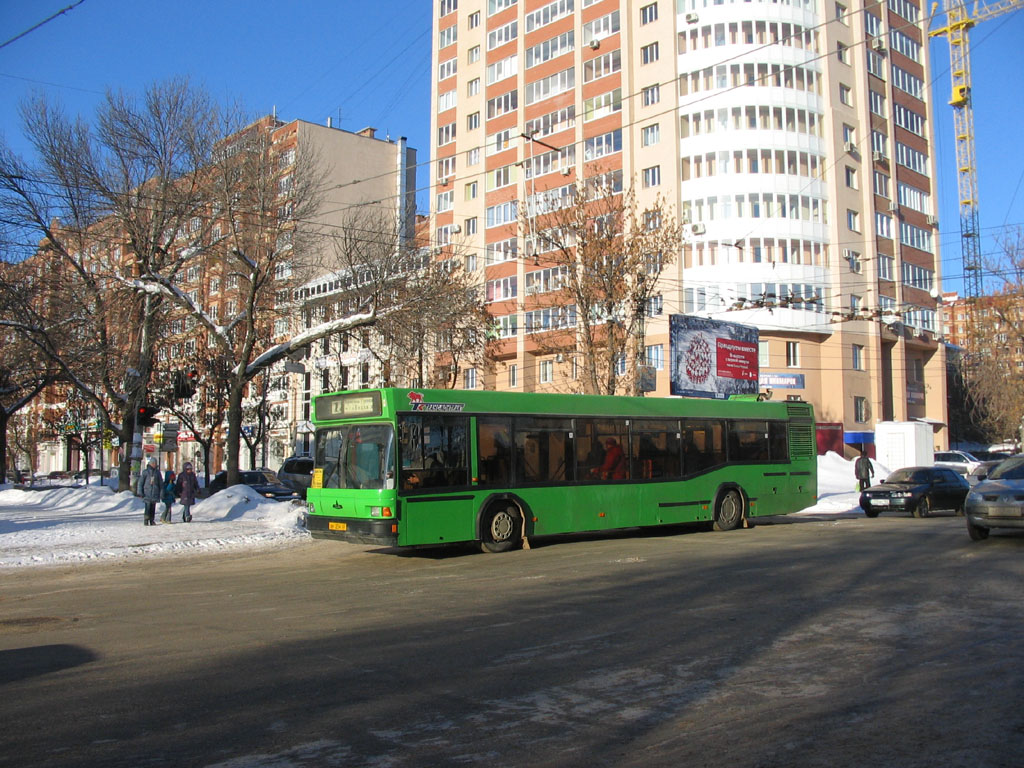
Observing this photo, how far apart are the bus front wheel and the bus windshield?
858 cm

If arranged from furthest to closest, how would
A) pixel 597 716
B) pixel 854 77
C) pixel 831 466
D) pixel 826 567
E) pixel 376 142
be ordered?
1. pixel 376 142
2. pixel 854 77
3. pixel 831 466
4. pixel 826 567
5. pixel 597 716

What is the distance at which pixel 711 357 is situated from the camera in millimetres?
37812

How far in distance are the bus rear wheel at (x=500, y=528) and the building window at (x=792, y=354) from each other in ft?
130

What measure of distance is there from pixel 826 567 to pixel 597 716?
7874 millimetres

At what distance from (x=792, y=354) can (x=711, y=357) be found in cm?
1680

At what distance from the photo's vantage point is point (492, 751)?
16.1 feet

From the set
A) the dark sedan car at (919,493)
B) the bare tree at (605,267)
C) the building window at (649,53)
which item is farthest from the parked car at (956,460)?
the building window at (649,53)

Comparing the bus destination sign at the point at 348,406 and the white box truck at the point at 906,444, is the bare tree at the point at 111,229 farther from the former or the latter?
the white box truck at the point at 906,444

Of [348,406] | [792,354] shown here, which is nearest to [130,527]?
[348,406]

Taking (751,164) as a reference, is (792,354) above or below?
below

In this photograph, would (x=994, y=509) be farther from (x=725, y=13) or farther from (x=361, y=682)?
(x=725, y=13)

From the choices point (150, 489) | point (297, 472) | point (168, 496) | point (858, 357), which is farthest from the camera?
point (858, 357)

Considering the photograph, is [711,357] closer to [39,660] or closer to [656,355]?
[656,355]

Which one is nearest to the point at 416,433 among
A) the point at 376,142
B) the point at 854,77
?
the point at 854,77
